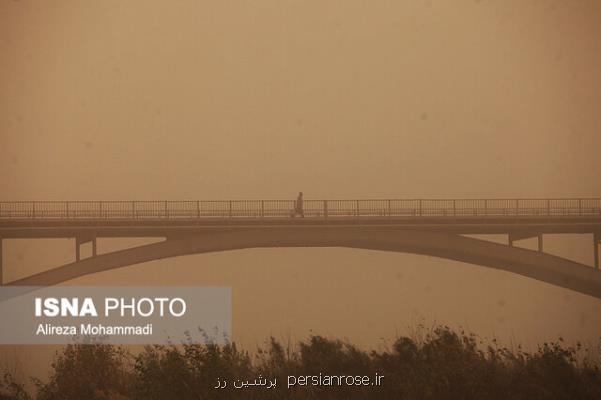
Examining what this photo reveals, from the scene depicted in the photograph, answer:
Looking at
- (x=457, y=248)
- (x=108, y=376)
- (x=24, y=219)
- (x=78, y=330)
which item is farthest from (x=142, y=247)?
(x=108, y=376)

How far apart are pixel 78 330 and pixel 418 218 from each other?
21891 millimetres

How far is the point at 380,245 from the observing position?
1980 inches

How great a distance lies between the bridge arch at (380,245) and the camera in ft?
162

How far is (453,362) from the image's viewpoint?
73.2ft

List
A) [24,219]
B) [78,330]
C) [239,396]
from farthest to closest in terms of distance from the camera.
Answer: [24,219] < [78,330] < [239,396]

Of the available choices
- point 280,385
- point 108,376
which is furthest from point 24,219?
point 280,385

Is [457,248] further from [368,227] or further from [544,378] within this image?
[544,378]

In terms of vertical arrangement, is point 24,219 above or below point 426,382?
above

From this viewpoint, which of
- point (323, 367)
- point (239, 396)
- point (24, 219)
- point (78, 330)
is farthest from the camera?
point (24, 219)

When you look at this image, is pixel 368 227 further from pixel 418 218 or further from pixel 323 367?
pixel 323 367

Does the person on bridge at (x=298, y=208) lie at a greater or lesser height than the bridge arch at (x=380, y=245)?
greater

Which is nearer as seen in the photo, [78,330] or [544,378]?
[544,378]

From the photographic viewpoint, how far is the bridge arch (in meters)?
49.3

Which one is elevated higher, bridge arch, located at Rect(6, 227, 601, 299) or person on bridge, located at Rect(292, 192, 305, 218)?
person on bridge, located at Rect(292, 192, 305, 218)
